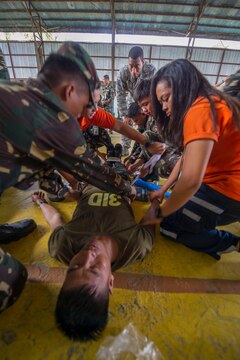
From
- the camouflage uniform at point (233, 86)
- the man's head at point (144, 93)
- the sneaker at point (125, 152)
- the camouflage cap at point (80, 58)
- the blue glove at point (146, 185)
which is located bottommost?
the sneaker at point (125, 152)

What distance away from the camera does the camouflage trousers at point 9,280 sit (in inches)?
40.1

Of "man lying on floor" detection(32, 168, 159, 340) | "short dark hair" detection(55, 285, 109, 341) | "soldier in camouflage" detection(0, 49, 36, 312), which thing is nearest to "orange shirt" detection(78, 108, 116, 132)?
"man lying on floor" detection(32, 168, 159, 340)

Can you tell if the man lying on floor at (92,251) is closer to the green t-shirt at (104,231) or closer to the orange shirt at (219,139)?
the green t-shirt at (104,231)

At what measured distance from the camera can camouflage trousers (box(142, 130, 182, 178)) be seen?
7.92 feet

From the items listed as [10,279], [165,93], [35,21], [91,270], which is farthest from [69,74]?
[35,21]

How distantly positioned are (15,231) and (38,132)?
40.5 inches

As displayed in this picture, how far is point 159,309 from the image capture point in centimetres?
111

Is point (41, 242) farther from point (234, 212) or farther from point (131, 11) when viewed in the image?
point (131, 11)

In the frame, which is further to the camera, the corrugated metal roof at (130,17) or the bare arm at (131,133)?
the corrugated metal roof at (130,17)

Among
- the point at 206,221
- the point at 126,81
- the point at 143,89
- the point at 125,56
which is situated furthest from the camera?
the point at 125,56

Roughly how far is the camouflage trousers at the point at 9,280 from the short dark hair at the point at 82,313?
0.31m

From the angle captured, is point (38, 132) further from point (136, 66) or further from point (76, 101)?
point (136, 66)

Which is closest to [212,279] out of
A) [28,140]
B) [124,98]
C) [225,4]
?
[28,140]

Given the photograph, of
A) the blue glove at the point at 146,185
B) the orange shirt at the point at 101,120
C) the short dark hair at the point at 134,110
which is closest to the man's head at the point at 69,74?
the orange shirt at the point at 101,120
